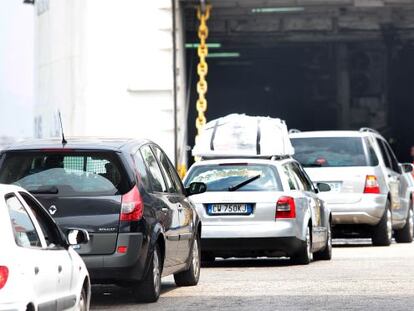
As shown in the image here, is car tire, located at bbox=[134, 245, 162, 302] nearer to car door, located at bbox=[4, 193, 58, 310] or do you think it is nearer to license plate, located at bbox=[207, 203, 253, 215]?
car door, located at bbox=[4, 193, 58, 310]

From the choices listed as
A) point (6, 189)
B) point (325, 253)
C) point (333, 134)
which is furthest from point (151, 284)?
point (333, 134)

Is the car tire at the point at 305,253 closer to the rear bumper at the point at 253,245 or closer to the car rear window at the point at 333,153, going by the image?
the rear bumper at the point at 253,245

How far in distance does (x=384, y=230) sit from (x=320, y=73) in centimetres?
2926

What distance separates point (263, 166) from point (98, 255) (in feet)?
20.7

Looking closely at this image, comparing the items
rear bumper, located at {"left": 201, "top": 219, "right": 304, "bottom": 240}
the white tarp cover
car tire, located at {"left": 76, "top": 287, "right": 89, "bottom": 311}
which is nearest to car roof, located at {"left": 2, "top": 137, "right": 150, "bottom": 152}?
car tire, located at {"left": 76, "top": 287, "right": 89, "bottom": 311}

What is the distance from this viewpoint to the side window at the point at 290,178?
736 inches

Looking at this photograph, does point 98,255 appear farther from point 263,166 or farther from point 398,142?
point 398,142

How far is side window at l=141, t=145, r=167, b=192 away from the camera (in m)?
13.6

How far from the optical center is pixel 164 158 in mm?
14758

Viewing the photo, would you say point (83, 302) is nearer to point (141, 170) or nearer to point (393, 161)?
point (141, 170)

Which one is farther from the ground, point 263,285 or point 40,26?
point 40,26

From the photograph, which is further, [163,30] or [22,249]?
[163,30]

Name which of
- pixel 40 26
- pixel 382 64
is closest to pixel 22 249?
pixel 40 26

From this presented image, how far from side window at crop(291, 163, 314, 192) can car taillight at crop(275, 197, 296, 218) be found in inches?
55.4
